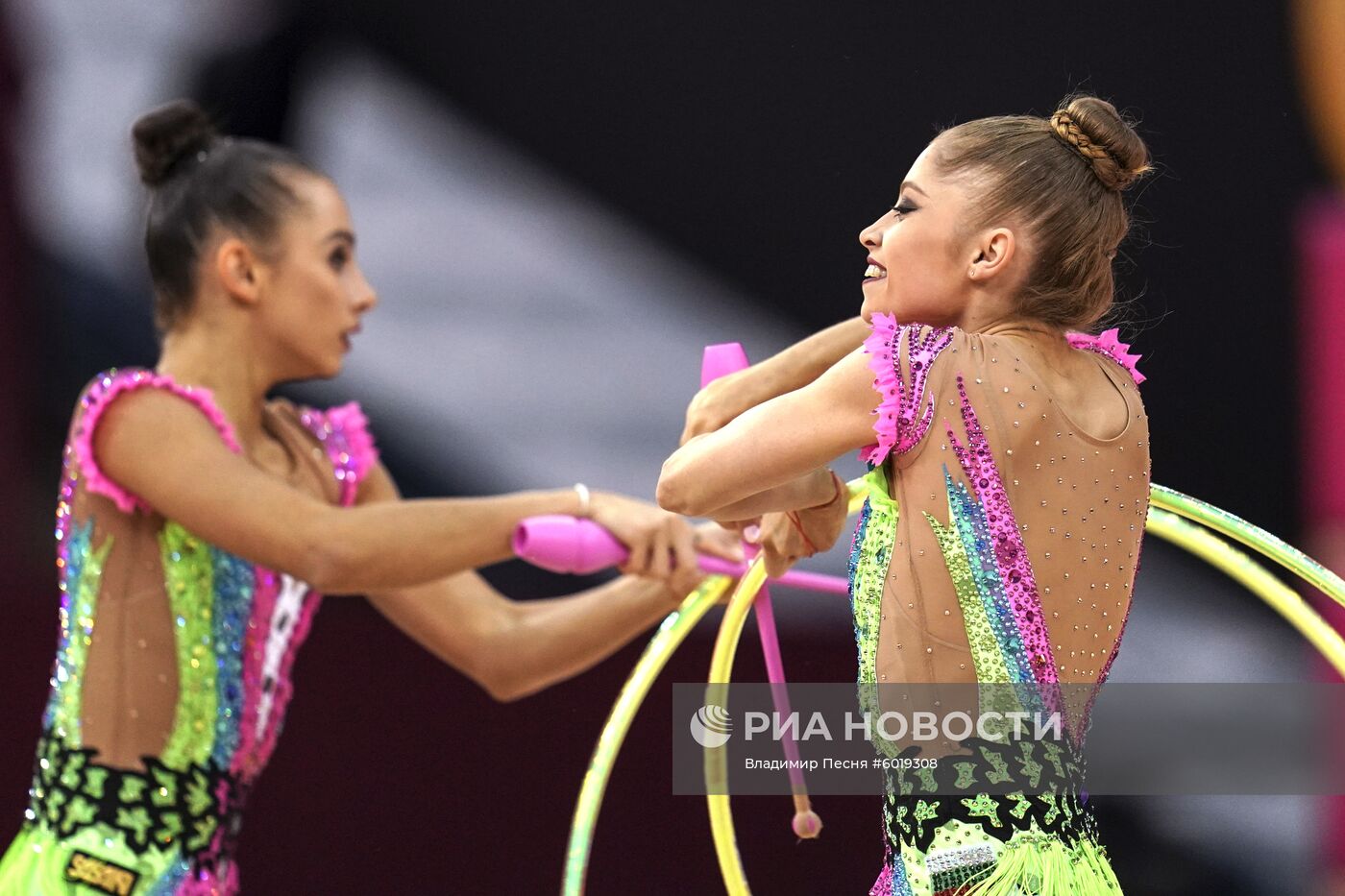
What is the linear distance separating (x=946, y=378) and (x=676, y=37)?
85.8 inches

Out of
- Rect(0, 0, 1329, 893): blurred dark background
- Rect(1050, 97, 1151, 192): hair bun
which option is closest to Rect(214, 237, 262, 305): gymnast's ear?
Rect(0, 0, 1329, 893): blurred dark background

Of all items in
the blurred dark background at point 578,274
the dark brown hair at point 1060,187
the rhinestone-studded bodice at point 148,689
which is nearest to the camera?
the dark brown hair at point 1060,187

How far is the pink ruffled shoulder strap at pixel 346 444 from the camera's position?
299 cm

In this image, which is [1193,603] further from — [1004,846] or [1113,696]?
[1004,846]

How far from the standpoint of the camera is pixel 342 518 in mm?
2643

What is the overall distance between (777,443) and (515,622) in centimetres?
144

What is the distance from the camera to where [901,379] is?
172 cm

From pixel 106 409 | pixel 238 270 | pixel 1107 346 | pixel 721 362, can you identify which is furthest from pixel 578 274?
pixel 1107 346

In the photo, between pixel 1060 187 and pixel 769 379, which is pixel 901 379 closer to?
pixel 1060 187

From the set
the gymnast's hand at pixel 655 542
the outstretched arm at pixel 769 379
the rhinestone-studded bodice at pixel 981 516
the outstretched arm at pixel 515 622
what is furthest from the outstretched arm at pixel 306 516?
the rhinestone-studded bodice at pixel 981 516

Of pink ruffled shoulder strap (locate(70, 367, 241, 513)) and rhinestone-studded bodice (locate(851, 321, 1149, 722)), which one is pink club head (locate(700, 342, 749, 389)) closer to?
rhinestone-studded bodice (locate(851, 321, 1149, 722))

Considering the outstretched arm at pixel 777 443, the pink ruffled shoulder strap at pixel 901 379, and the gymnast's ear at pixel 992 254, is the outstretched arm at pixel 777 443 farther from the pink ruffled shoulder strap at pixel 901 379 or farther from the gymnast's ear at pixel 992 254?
the gymnast's ear at pixel 992 254

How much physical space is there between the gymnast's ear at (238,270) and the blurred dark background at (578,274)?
92 centimetres

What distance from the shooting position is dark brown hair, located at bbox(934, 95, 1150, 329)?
1821 mm
